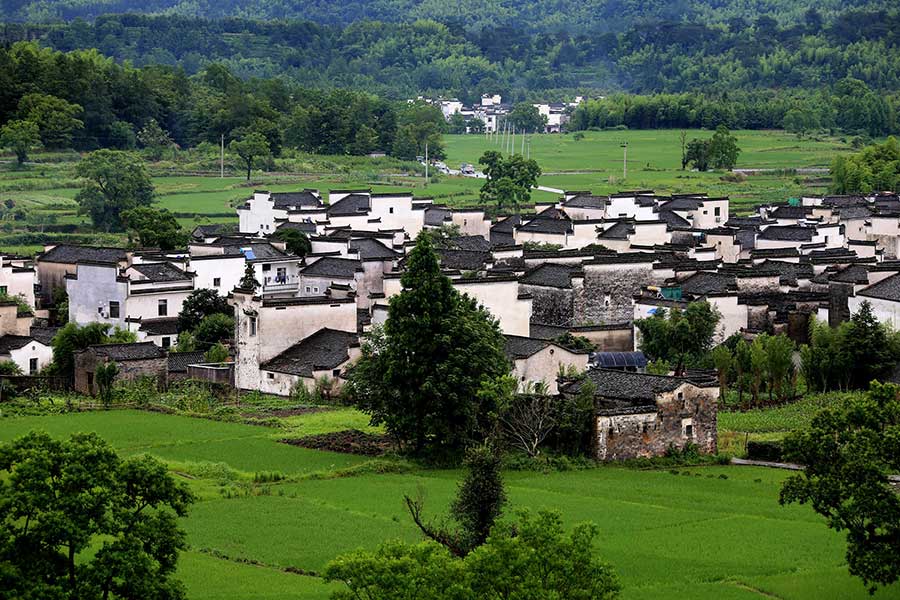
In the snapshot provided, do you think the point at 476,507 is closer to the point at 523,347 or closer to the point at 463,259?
the point at 523,347

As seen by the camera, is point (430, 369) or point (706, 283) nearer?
point (430, 369)

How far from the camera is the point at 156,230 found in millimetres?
50500

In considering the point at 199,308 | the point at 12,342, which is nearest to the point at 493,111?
the point at 199,308

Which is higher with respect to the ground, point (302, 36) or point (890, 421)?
point (302, 36)

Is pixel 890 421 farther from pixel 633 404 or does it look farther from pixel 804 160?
pixel 804 160

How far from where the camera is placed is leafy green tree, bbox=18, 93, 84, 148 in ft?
255

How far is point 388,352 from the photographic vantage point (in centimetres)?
2931

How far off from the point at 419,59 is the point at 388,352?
12434 centimetres

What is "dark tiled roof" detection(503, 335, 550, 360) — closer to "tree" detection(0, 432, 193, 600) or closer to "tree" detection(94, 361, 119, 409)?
"tree" detection(94, 361, 119, 409)

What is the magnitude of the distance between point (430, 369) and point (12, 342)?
42.4 feet

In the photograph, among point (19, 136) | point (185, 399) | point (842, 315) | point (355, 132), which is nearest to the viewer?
point (185, 399)

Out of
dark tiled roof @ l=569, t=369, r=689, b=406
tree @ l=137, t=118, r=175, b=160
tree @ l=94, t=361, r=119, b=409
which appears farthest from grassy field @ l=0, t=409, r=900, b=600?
tree @ l=137, t=118, r=175, b=160

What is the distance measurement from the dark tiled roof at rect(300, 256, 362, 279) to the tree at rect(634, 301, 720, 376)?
27.0 ft

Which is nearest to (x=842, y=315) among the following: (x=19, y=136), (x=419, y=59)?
(x=19, y=136)
